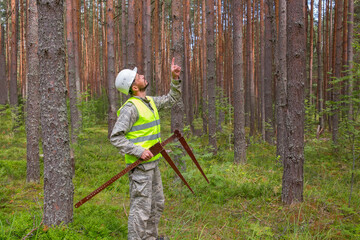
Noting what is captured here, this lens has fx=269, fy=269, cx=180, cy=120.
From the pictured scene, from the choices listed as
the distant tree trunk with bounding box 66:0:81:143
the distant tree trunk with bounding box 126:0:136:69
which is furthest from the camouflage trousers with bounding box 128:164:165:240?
the distant tree trunk with bounding box 66:0:81:143

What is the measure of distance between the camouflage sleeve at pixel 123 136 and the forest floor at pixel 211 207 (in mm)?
1137

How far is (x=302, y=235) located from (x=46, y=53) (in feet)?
12.9

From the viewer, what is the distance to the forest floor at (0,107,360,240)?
3.51 m

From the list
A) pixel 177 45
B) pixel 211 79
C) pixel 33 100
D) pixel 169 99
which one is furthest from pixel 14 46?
pixel 169 99

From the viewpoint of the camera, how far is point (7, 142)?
440 inches

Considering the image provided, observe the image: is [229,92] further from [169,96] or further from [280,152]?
[169,96]

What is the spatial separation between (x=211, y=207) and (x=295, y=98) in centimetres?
233

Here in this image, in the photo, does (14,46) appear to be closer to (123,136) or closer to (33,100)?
(33,100)

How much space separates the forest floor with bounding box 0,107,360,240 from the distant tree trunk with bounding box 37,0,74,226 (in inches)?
10.5

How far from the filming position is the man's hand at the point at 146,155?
3.04 metres

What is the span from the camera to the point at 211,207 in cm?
470

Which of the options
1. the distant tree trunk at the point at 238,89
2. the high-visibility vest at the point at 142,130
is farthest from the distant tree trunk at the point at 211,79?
the high-visibility vest at the point at 142,130

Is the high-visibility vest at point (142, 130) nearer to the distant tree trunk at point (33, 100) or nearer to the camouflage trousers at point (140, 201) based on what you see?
the camouflage trousers at point (140, 201)

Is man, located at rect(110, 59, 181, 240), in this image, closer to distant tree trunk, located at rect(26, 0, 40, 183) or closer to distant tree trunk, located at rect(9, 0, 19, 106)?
distant tree trunk, located at rect(26, 0, 40, 183)
